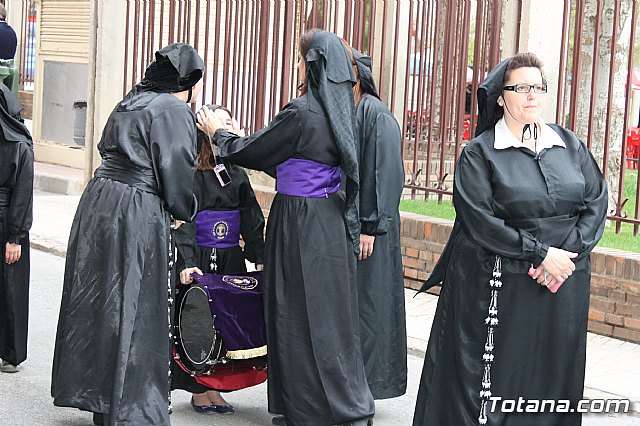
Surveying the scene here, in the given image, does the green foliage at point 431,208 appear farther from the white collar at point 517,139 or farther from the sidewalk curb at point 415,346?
the white collar at point 517,139

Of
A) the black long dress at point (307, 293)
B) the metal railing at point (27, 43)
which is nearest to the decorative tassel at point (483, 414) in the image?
the black long dress at point (307, 293)

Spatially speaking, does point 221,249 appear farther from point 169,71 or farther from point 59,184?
point 59,184

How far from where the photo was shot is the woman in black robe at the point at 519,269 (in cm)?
541

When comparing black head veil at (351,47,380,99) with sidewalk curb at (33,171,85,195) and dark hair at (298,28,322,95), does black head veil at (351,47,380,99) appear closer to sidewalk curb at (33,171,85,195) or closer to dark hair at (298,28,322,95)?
dark hair at (298,28,322,95)

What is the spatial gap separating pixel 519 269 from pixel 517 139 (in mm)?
578

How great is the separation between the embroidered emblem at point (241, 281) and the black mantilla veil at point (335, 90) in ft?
2.63

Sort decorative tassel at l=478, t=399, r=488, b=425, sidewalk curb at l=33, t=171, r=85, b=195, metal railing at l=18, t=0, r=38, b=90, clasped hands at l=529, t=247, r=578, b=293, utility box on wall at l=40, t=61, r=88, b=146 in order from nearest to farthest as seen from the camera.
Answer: clasped hands at l=529, t=247, r=578, b=293, decorative tassel at l=478, t=399, r=488, b=425, sidewalk curb at l=33, t=171, r=85, b=195, utility box on wall at l=40, t=61, r=88, b=146, metal railing at l=18, t=0, r=38, b=90

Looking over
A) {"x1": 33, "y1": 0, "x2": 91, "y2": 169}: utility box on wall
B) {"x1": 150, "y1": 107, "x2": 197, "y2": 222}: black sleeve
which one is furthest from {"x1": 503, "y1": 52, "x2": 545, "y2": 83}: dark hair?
{"x1": 33, "y1": 0, "x2": 91, "y2": 169}: utility box on wall

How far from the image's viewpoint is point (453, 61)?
11000mm

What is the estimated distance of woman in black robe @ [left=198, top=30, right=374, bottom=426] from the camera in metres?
6.24

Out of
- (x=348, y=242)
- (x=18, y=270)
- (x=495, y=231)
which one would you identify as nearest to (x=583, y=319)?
(x=495, y=231)

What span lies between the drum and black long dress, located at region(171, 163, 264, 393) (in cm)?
16

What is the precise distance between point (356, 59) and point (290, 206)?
907 millimetres

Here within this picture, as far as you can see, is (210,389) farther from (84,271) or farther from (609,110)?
(609,110)
